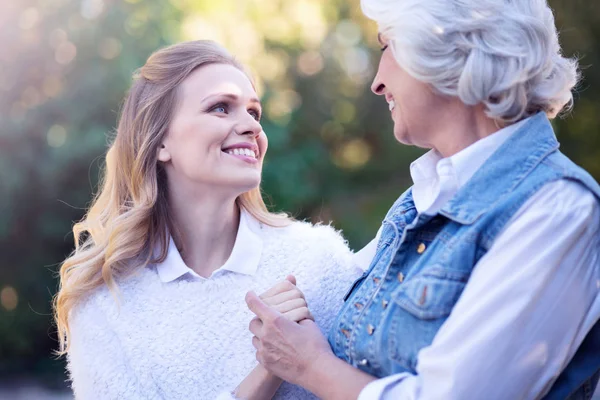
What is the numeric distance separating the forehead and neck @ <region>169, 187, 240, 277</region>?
330 mm

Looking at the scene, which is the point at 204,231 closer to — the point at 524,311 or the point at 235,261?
the point at 235,261

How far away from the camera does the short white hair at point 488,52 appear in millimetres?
1522

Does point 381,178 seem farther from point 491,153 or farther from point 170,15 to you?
point 491,153

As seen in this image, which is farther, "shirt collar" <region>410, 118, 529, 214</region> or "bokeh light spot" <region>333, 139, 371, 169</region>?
"bokeh light spot" <region>333, 139, 371, 169</region>

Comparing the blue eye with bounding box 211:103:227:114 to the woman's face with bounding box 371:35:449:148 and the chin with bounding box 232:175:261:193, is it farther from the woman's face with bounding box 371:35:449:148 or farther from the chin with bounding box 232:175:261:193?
the woman's face with bounding box 371:35:449:148

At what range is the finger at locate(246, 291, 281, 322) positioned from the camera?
1813 mm

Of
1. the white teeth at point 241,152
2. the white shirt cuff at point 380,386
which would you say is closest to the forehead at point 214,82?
the white teeth at point 241,152

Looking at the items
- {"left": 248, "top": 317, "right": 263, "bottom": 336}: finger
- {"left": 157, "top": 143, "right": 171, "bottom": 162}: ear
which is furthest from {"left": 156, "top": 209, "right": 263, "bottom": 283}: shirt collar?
{"left": 248, "top": 317, "right": 263, "bottom": 336}: finger

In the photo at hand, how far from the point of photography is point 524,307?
137cm

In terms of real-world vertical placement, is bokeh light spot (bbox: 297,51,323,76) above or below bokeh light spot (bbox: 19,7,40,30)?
below

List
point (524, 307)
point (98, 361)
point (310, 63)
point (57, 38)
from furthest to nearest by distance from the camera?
point (310, 63) → point (57, 38) → point (98, 361) → point (524, 307)

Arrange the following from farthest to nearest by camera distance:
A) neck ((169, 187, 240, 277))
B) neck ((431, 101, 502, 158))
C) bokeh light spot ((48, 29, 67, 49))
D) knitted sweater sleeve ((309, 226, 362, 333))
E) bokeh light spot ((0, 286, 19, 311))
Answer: bokeh light spot ((0, 286, 19, 311)) < bokeh light spot ((48, 29, 67, 49)) < neck ((169, 187, 240, 277)) < knitted sweater sleeve ((309, 226, 362, 333)) < neck ((431, 101, 502, 158))

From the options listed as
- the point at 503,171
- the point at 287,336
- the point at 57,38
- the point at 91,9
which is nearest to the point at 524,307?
the point at 503,171

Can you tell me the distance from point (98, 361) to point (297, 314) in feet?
2.14
